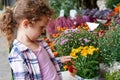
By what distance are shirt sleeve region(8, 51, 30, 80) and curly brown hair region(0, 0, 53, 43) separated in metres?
0.23

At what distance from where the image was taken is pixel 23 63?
2.21 meters

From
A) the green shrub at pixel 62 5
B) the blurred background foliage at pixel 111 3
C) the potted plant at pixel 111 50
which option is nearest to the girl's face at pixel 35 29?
the potted plant at pixel 111 50

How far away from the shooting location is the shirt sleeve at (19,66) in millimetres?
2182

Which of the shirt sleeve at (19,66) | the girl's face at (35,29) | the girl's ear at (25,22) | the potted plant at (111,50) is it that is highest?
the girl's ear at (25,22)

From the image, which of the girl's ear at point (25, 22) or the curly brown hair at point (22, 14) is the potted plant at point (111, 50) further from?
the girl's ear at point (25, 22)

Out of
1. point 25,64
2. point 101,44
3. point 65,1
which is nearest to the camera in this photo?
point 25,64

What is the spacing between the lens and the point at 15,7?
236cm

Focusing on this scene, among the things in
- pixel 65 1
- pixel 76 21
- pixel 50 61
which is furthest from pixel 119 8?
pixel 50 61

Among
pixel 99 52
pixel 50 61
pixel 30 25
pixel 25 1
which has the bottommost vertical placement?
pixel 99 52

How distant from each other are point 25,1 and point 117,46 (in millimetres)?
1322

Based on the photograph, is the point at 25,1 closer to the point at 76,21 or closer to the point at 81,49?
the point at 81,49

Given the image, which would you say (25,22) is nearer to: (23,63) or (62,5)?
(23,63)

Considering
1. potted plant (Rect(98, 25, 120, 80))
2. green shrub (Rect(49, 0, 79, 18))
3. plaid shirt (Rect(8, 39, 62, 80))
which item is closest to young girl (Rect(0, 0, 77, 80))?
plaid shirt (Rect(8, 39, 62, 80))

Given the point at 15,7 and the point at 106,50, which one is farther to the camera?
the point at 106,50
